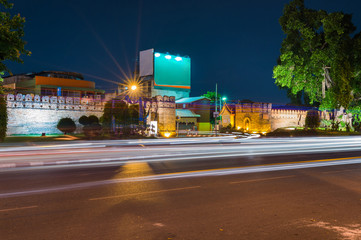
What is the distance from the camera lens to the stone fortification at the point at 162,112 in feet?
135

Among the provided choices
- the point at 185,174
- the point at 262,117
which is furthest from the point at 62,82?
the point at 185,174

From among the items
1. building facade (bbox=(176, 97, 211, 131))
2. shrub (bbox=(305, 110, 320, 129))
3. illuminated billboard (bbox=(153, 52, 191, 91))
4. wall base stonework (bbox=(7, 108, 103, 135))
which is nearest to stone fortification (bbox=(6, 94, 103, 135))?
wall base stonework (bbox=(7, 108, 103, 135))

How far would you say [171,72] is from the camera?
202 feet

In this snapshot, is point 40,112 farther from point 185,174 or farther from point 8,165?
point 185,174

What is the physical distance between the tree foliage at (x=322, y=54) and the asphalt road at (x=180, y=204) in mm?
31746

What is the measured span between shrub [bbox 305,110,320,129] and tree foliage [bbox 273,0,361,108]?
26.6ft

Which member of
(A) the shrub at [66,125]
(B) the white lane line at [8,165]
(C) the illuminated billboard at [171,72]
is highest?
(C) the illuminated billboard at [171,72]

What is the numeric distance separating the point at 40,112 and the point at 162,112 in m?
14.8

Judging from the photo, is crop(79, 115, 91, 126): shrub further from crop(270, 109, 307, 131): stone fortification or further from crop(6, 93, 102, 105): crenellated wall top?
crop(270, 109, 307, 131): stone fortification

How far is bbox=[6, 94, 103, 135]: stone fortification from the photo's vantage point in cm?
3325

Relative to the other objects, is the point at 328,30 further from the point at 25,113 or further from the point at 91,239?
the point at 91,239

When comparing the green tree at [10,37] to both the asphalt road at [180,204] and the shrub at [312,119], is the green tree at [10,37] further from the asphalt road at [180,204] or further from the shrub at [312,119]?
the shrub at [312,119]

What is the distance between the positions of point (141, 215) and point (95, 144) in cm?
1670

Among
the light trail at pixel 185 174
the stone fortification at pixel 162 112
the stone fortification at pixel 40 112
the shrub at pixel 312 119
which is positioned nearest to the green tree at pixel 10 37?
the light trail at pixel 185 174
